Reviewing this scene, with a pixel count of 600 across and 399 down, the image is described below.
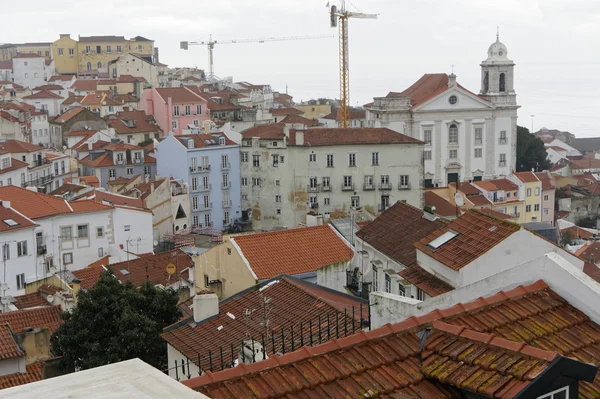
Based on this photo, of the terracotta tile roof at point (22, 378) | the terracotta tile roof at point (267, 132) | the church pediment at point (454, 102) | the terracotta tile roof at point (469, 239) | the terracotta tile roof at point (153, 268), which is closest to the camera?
the terracotta tile roof at point (469, 239)

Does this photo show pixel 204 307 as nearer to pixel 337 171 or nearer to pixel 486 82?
pixel 337 171

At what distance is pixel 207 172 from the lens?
47.4 meters

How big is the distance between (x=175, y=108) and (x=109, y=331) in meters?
44.5

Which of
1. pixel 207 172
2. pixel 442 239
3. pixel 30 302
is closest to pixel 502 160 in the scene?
pixel 207 172

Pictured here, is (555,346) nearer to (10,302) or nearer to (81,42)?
(10,302)

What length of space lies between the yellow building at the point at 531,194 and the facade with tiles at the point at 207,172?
18.7 meters

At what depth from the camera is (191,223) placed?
46188mm

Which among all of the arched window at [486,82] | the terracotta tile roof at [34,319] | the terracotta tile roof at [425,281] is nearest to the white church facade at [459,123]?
the arched window at [486,82]

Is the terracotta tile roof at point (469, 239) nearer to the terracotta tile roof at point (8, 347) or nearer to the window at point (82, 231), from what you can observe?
the terracotta tile roof at point (8, 347)

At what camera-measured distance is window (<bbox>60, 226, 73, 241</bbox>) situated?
1271 inches

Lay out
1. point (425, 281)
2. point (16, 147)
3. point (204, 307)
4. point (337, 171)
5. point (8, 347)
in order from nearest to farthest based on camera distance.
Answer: point (425, 281)
point (8, 347)
point (204, 307)
point (16, 147)
point (337, 171)

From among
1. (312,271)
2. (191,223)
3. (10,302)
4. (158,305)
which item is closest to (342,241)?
(312,271)

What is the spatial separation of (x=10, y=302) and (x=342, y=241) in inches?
331

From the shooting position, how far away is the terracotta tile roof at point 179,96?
60.5 m
